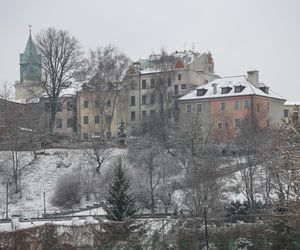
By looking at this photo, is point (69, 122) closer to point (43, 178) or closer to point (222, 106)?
point (222, 106)

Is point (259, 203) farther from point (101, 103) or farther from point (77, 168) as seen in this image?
point (101, 103)

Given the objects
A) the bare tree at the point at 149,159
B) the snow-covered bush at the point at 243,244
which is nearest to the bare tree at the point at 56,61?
the bare tree at the point at 149,159

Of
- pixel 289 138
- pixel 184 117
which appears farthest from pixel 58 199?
pixel 289 138

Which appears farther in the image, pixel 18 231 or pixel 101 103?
pixel 101 103

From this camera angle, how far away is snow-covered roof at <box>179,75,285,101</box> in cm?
7406

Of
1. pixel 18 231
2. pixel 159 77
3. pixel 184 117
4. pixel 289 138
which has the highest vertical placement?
pixel 159 77

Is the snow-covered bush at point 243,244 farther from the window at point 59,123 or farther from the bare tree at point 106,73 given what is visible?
the window at point 59,123

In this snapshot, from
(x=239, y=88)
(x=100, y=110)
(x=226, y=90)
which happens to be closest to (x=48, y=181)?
(x=100, y=110)

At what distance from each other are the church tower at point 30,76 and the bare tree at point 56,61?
1.30 meters

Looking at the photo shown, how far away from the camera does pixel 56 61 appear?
72750 millimetres

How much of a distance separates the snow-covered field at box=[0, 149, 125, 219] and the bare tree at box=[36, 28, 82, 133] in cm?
699

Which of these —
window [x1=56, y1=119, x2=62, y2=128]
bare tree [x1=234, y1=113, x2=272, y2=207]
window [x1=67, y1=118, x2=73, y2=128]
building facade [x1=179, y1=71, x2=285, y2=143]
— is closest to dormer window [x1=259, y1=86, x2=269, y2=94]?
building facade [x1=179, y1=71, x2=285, y2=143]

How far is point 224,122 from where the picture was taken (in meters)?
71.4

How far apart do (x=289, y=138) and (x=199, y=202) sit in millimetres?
19560
